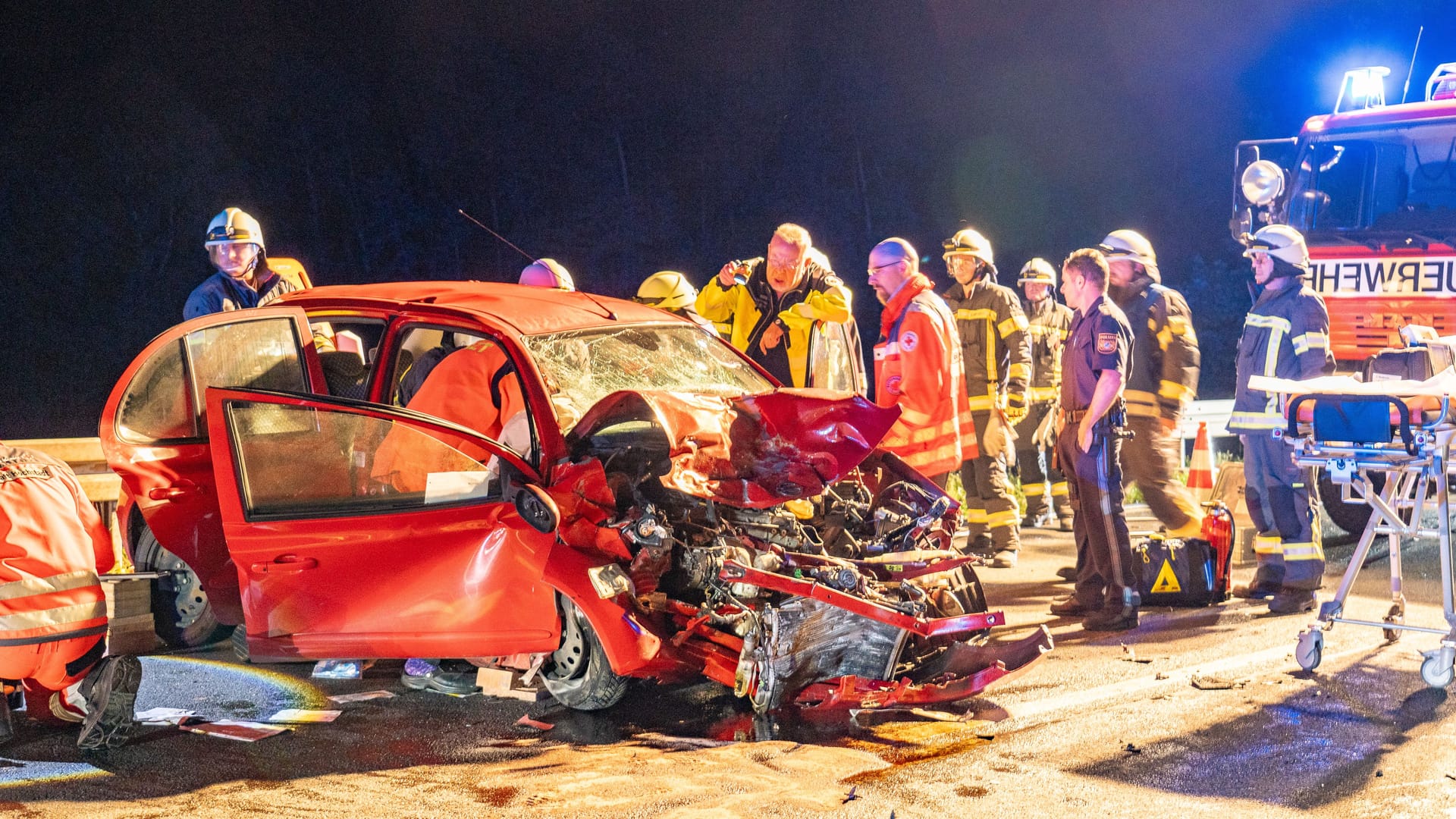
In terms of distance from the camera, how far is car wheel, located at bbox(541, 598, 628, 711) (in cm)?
514

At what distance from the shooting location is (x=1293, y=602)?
7.38 m

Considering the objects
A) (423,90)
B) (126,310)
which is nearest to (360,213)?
(423,90)

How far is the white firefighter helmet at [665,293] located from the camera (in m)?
7.93

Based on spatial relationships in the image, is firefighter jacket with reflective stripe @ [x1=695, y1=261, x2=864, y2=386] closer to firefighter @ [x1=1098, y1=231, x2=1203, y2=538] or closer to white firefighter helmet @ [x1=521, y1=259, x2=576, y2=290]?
white firefighter helmet @ [x1=521, y1=259, x2=576, y2=290]

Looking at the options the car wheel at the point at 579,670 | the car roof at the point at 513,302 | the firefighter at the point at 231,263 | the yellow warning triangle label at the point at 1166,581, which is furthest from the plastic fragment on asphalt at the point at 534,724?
the yellow warning triangle label at the point at 1166,581

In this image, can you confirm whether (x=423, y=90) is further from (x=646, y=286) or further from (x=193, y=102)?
(x=646, y=286)

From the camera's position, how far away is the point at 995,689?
5.71 metres

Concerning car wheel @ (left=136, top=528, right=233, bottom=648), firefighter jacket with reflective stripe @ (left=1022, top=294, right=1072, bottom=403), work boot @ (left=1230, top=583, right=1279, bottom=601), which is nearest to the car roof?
car wheel @ (left=136, top=528, right=233, bottom=648)

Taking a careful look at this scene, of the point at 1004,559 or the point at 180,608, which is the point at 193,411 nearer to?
the point at 180,608

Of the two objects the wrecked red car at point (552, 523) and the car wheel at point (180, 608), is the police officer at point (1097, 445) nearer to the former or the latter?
the wrecked red car at point (552, 523)

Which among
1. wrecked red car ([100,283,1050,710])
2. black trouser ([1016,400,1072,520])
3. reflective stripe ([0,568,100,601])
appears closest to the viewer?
reflective stripe ([0,568,100,601])

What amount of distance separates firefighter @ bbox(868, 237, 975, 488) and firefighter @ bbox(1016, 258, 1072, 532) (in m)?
2.29

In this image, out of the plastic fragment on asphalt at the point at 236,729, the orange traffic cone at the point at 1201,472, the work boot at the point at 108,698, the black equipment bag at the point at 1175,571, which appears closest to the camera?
the work boot at the point at 108,698

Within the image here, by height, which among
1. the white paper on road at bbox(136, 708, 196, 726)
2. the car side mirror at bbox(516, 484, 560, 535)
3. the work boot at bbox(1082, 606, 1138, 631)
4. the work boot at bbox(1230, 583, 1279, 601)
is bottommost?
the work boot at bbox(1230, 583, 1279, 601)
